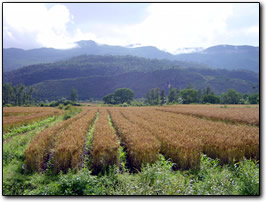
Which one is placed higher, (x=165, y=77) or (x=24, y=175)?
(x=165, y=77)

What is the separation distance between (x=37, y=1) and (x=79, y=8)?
1509 millimetres

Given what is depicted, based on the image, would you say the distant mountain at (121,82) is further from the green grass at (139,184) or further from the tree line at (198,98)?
the green grass at (139,184)

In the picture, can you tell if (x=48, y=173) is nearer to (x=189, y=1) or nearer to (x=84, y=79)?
(x=189, y=1)

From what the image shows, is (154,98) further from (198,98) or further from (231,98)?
(231,98)

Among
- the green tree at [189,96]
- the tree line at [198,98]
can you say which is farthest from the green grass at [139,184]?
the green tree at [189,96]

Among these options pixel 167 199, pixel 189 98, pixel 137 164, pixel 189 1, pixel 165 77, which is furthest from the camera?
pixel 165 77

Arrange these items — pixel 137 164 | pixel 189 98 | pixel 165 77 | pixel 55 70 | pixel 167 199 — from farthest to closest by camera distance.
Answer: pixel 55 70 < pixel 165 77 < pixel 189 98 < pixel 137 164 < pixel 167 199

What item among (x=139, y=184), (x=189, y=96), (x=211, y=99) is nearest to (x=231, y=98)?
(x=211, y=99)

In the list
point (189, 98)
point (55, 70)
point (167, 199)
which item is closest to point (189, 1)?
point (167, 199)

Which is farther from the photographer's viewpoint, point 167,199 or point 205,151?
point 205,151

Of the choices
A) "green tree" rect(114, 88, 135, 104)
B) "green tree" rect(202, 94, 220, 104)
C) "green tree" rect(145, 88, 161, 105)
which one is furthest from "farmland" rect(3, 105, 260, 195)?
"green tree" rect(114, 88, 135, 104)

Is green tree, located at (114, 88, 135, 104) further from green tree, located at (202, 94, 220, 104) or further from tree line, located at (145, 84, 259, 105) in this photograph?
green tree, located at (202, 94, 220, 104)

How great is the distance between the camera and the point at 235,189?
4.95m

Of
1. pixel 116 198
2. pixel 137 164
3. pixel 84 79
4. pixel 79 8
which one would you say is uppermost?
pixel 84 79
